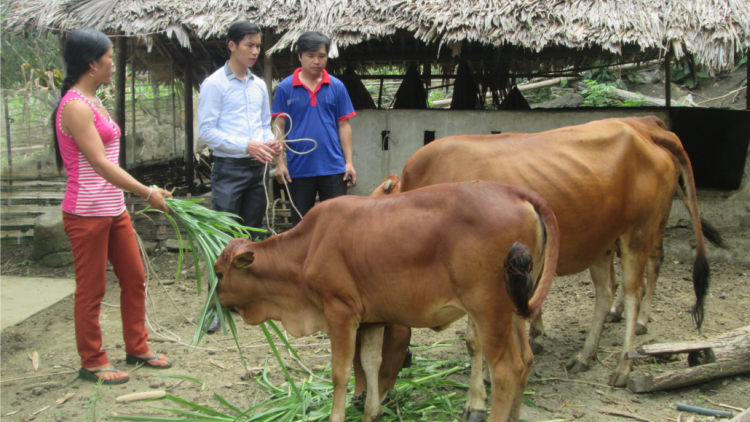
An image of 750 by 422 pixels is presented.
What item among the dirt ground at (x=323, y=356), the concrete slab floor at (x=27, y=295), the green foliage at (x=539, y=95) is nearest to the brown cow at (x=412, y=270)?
the dirt ground at (x=323, y=356)

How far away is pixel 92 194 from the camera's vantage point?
11.6 feet

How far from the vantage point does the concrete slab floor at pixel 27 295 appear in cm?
513

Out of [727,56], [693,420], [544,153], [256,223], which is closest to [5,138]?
[256,223]

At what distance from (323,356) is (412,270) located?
1.70 meters

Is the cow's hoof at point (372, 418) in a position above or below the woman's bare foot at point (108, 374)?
above

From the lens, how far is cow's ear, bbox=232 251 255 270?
10.4 ft

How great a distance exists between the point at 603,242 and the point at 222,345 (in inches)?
111

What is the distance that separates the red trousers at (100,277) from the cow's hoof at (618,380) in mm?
3114

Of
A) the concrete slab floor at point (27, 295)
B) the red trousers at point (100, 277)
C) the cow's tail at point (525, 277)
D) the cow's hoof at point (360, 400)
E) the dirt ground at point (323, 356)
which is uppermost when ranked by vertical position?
the cow's tail at point (525, 277)

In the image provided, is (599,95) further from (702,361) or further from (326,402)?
(326,402)

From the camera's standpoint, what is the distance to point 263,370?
3996 mm

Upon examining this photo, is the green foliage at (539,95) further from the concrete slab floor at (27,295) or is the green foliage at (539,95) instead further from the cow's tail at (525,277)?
the cow's tail at (525,277)

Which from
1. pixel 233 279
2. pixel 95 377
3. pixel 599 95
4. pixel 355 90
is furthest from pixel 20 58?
pixel 233 279

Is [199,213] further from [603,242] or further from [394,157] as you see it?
[394,157]
